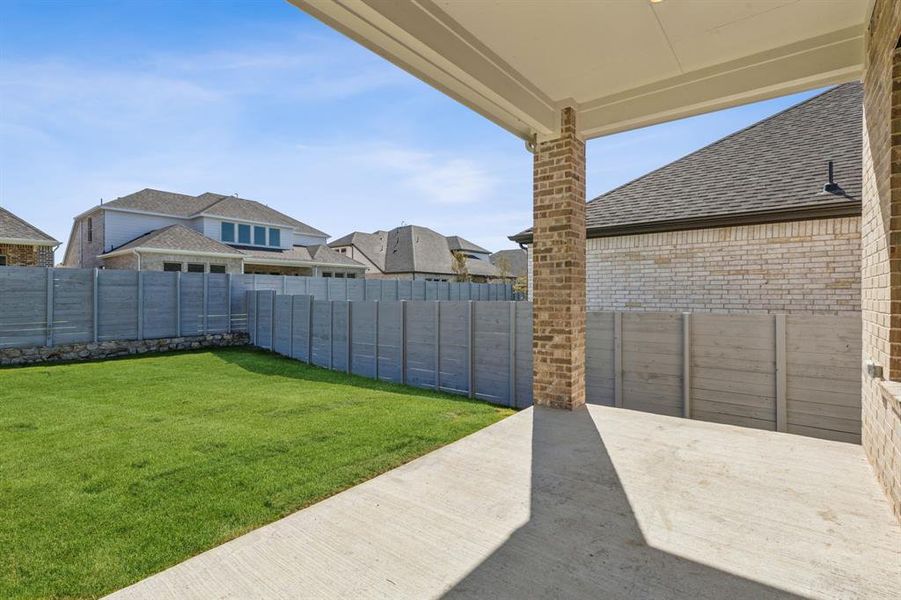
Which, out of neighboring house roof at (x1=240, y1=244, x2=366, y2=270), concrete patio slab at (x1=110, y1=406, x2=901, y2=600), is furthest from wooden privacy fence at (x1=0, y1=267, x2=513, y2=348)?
concrete patio slab at (x1=110, y1=406, x2=901, y2=600)

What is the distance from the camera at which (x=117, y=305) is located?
11.8m

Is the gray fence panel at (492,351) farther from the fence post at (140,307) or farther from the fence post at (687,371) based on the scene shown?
the fence post at (140,307)

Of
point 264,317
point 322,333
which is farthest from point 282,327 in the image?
point 322,333

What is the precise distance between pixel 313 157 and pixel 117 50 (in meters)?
6.76

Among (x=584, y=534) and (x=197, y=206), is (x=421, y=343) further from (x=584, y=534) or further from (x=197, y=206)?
(x=197, y=206)

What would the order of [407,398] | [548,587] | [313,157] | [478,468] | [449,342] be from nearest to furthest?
[548,587] < [478,468] < [407,398] < [449,342] < [313,157]

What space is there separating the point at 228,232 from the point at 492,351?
1983cm

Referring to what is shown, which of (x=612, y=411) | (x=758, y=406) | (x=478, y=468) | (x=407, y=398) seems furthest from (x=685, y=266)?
(x=478, y=468)

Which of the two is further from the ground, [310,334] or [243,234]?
[243,234]

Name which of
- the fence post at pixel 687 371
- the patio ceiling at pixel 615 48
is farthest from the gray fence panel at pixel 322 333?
the fence post at pixel 687 371

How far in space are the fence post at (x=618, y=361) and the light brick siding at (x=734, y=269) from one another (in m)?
2.38

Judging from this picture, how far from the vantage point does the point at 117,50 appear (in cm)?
713

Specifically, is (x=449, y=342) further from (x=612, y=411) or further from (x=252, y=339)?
(x=252, y=339)

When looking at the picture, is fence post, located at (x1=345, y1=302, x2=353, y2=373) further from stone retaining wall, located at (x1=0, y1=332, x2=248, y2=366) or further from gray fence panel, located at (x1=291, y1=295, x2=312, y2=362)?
stone retaining wall, located at (x1=0, y1=332, x2=248, y2=366)
